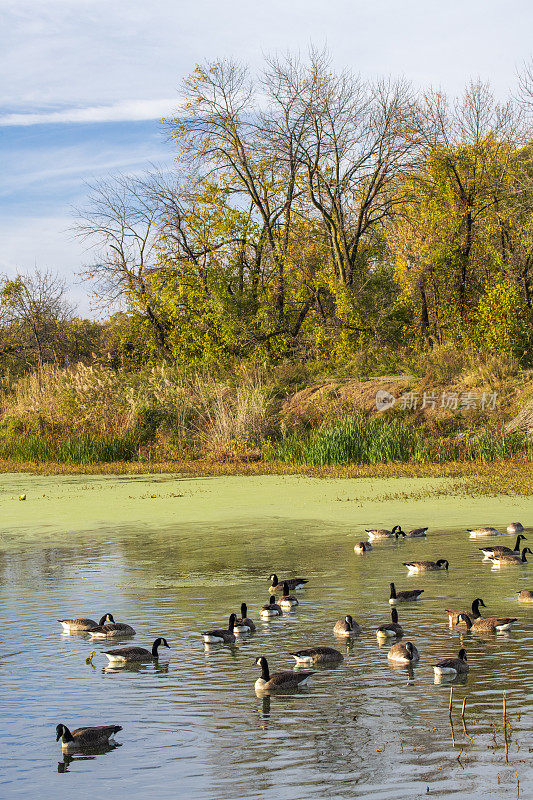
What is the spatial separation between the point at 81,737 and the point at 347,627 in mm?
3054

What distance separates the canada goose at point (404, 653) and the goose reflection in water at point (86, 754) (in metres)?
2.59

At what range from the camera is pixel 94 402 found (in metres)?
33.0

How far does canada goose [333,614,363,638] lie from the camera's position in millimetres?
8297

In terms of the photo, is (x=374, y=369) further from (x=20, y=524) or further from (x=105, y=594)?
(x=105, y=594)

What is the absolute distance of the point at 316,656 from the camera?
7.65 meters

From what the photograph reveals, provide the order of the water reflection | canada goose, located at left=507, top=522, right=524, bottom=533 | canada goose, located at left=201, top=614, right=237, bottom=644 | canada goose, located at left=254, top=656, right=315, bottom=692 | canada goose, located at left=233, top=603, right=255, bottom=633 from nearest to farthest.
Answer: the water reflection < canada goose, located at left=254, top=656, right=315, bottom=692 < canada goose, located at left=201, top=614, right=237, bottom=644 < canada goose, located at left=233, top=603, right=255, bottom=633 < canada goose, located at left=507, top=522, right=524, bottom=533

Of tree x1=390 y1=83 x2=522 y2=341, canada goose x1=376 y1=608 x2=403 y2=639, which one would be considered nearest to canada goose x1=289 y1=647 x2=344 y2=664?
canada goose x1=376 y1=608 x2=403 y2=639

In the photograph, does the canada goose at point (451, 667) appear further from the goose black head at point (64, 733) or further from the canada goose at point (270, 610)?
the goose black head at point (64, 733)

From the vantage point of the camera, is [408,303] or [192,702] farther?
[408,303]

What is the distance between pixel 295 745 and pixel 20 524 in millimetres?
12515

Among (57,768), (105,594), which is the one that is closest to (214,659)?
(57,768)

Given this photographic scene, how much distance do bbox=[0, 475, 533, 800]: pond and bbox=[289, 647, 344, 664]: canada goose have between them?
4.7 inches

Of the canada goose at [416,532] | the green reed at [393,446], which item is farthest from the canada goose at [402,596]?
the green reed at [393,446]

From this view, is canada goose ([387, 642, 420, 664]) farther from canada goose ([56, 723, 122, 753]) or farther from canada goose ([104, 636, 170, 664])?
canada goose ([56, 723, 122, 753])
